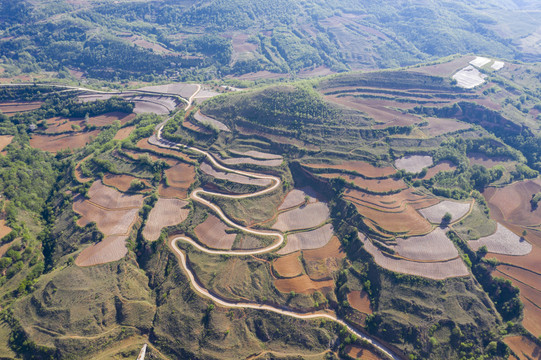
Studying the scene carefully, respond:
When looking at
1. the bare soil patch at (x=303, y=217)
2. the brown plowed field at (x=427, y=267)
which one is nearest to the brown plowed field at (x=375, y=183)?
the bare soil patch at (x=303, y=217)

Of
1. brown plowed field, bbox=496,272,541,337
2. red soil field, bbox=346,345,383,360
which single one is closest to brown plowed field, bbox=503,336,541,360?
brown plowed field, bbox=496,272,541,337

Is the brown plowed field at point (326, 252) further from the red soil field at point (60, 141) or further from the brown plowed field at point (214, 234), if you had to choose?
the red soil field at point (60, 141)

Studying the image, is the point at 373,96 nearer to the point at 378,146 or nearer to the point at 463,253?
the point at 378,146

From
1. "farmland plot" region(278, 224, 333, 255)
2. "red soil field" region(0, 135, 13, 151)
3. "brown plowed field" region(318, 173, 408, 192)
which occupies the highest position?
"brown plowed field" region(318, 173, 408, 192)

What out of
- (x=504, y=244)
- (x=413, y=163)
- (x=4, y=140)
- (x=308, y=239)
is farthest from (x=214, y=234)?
(x=4, y=140)

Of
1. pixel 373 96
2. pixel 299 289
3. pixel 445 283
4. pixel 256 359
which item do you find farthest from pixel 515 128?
pixel 256 359

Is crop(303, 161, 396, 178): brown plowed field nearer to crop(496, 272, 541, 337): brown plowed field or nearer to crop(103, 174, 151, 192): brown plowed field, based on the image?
crop(496, 272, 541, 337): brown plowed field

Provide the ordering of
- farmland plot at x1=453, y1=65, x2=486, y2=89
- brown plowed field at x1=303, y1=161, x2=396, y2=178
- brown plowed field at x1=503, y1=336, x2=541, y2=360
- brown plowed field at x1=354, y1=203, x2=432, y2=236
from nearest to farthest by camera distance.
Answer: brown plowed field at x1=503, y1=336, x2=541, y2=360
brown plowed field at x1=354, y1=203, x2=432, y2=236
brown plowed field at x1=303, y1=161, x2=396, y2=178
farmland plot at x1=453, y1=65, x2=486, y2=89
